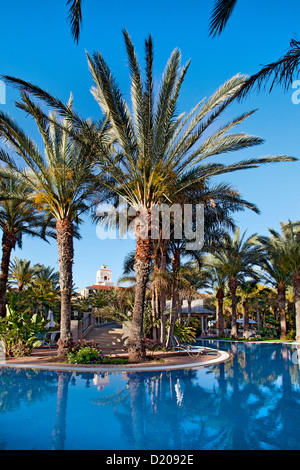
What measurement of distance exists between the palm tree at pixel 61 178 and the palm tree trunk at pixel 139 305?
2.93 m

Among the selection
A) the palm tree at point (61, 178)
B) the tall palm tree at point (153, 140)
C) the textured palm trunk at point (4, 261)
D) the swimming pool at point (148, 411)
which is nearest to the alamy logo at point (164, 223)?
the tall palm tree at point (153, 140)

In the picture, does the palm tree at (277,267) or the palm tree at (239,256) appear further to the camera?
the palm tree at (239,256)

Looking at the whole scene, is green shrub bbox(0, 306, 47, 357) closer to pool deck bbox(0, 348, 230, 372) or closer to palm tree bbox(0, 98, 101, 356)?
pool deck bbox(0, 348, 230, 372)

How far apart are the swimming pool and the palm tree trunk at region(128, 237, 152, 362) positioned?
199 cm

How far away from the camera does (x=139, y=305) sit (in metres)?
12.9

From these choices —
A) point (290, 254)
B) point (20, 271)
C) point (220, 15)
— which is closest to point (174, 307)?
point (220, 15)

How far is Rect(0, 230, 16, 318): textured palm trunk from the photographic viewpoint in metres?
17.7

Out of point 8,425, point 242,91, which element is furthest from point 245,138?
point 8,425

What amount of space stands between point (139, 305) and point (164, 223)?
491 centimetres

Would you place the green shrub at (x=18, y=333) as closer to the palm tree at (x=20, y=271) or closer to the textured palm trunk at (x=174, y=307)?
the textured palm trunk at (x=174, y=307)

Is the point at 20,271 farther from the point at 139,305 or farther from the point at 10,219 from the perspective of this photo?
the point at 139,305

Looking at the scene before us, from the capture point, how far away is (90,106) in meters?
14.6

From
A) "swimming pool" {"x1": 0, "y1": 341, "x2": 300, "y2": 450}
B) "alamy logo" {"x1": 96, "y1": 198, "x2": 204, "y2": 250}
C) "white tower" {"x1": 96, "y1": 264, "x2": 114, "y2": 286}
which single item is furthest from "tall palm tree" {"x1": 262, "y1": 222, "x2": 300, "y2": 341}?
"white tower" {"x1": 96, "y1": 264, "x2": 114, "y2": 286}

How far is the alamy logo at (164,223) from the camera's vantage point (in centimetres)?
1600
